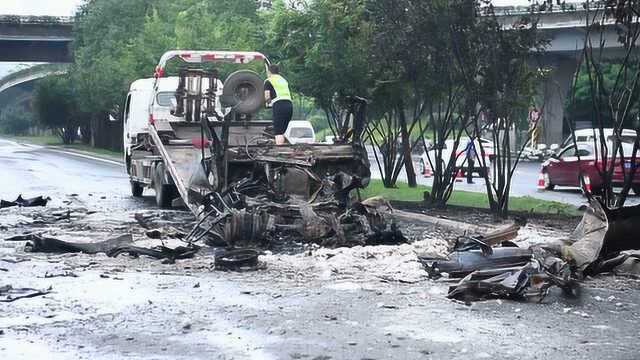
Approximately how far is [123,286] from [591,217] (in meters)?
4.96

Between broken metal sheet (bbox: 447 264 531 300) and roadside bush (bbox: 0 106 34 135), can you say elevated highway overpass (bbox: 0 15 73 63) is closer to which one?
roadside bush (bbox: 0 106 34 135)

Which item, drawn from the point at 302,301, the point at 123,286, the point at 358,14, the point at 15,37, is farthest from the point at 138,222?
the point at 15,37

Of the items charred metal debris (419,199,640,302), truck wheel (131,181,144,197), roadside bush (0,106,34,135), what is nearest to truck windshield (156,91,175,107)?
truck wheel (131,181,144,197)

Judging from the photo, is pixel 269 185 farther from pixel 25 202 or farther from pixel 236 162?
pixel 25 202

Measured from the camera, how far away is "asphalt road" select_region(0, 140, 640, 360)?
276 inches

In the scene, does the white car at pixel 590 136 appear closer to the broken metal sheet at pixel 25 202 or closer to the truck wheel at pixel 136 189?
the truck wheel at pixel 136 189

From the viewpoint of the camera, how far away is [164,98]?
1972 centimetres

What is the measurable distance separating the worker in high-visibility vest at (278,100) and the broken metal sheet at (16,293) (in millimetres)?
7365

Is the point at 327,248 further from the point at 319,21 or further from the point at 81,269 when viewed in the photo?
the point at 319,21

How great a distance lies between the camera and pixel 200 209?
13.6 m

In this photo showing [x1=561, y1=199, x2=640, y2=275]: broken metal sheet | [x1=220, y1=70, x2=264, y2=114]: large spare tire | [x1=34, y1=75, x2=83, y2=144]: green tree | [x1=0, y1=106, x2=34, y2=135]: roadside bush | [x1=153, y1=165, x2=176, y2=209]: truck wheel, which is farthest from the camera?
[x1=0, y1=106, x2=34, y2=135]: roadside bush

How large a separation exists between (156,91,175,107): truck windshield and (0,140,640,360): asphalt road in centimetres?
789

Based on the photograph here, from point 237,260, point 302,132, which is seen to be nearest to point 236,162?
point 237,260

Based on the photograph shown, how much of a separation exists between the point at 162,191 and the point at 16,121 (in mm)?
125664
